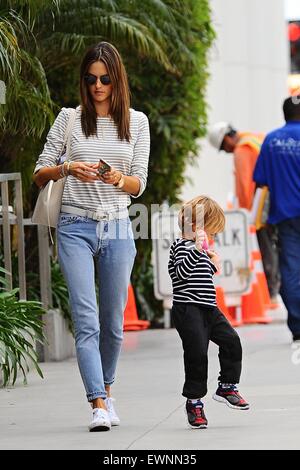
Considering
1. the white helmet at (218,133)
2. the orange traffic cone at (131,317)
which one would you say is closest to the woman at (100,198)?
the orange traffic cone at (131,317)

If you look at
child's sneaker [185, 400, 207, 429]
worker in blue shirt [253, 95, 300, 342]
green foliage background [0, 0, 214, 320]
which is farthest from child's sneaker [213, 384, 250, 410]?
worker in blue shirt [253, 95, 300, 342]

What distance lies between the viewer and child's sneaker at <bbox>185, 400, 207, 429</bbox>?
6.66m

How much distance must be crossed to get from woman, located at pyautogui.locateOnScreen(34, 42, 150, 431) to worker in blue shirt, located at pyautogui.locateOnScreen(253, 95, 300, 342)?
3.98 m

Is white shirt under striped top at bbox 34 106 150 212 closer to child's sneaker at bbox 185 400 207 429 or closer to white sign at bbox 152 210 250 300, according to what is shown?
child's sneaker at bbox 185 400 207 429

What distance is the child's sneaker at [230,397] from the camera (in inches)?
269

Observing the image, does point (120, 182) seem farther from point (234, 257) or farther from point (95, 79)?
point (234, 257)

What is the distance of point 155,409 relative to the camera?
7.53 m

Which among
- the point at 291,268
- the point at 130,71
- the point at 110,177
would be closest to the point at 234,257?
the point at 130,71

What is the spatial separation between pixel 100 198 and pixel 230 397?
1.18 metres

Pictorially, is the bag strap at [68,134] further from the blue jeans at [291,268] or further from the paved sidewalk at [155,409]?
the blue jeans at [291,268]

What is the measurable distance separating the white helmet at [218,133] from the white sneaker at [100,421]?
865 centimetres

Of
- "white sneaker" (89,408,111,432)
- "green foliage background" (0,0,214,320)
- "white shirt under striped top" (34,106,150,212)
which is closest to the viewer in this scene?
"white sneaker" (89,408,111,432)
